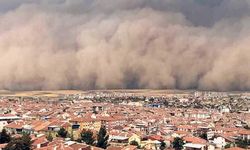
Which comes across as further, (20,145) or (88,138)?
(88,138)

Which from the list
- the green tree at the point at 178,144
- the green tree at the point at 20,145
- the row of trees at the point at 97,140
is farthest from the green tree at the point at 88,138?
the green tree at the point at 20,145

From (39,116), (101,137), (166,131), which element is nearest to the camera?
(101,137)

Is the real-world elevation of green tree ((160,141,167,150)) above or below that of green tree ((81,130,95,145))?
below

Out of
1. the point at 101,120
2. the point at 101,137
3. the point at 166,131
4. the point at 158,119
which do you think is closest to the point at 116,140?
the point at 101,137

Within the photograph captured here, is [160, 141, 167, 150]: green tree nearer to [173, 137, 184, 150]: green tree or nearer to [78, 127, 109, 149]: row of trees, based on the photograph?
[173, 137, 184, 150]: green tree

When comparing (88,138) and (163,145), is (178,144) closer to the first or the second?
(163,145)

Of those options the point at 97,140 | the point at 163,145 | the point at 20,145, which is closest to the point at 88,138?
the point at 97,140

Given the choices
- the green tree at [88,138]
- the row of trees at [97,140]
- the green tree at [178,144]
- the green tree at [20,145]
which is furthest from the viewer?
the green tree at [178,144]

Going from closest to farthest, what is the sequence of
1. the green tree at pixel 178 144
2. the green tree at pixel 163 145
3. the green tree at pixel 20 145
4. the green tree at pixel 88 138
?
1. the green tree at pixel 20 145
2. the green tree at pixel 88 138
3. the green tree at pixel 178 144
4. the green tree at pixel 163 145

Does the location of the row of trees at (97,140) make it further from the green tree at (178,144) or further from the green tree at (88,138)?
the green tree at (178,144)

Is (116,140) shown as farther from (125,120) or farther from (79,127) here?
(125,120)

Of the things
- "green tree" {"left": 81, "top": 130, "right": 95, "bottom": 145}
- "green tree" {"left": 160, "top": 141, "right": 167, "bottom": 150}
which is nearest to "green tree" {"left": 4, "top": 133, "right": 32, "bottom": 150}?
"green tree" {"left": 81, "top": 130, "right": 95, "bottom": 145}
